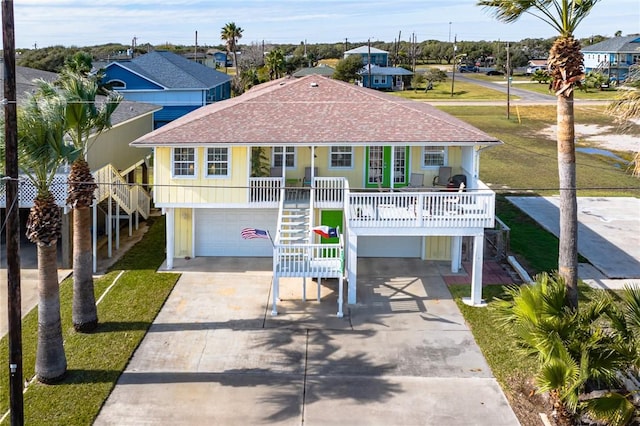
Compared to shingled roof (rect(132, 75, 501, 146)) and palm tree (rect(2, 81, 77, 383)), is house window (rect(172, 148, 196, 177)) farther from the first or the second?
palm tree (rect(2, 81, 77, 383))

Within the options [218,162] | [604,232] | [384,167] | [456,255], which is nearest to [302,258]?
[218,162]

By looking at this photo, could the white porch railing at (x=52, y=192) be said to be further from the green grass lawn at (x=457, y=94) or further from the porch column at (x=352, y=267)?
the green grass lawn at (x=457, y=94)

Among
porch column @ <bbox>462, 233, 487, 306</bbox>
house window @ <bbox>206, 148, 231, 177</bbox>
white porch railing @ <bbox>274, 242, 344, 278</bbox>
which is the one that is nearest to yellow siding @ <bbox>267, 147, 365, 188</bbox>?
house window @ <bbox>206, 148, 231, 177</bbox>

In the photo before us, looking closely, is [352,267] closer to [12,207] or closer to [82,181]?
[82,181]

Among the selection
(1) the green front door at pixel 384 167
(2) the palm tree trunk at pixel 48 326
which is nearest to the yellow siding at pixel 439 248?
(1) the green front door at pixel 384 167

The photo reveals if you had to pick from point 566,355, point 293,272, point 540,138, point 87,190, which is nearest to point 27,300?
point 87,190

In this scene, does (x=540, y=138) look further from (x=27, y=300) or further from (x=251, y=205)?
(x=27, y=300)
